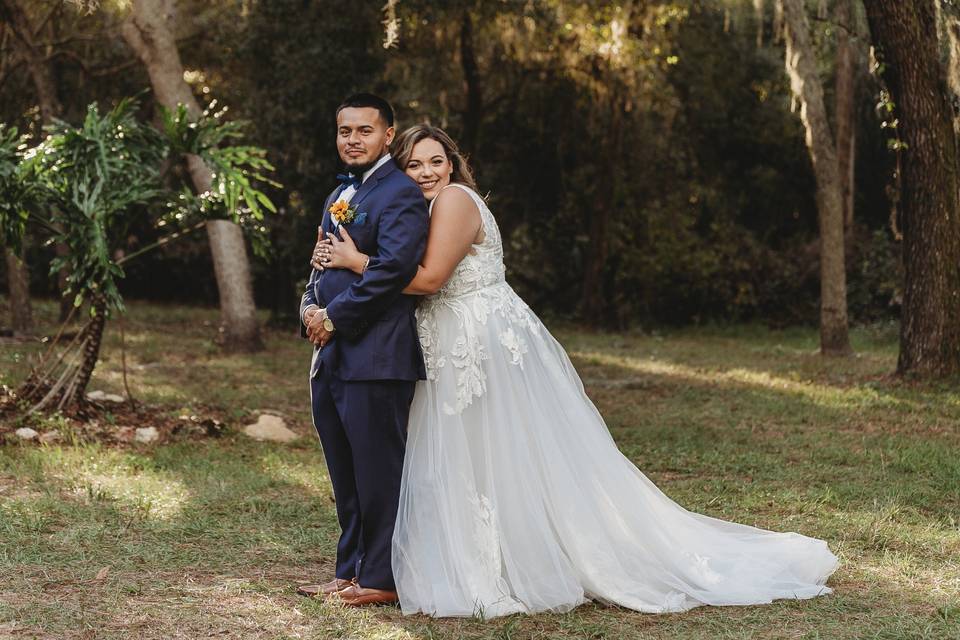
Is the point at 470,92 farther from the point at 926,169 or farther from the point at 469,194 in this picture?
the point at 469,194

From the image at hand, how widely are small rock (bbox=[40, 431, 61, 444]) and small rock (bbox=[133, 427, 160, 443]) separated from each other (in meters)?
0.53

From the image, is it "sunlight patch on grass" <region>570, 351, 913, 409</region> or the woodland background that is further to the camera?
the woodland background

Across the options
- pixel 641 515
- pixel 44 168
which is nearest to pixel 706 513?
pixel 641 515

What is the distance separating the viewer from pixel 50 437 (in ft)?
25.3

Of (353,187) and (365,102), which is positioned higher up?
(365,102)

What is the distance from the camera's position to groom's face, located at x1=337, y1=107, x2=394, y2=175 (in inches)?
170

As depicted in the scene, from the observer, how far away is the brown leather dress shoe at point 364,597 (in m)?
4.39

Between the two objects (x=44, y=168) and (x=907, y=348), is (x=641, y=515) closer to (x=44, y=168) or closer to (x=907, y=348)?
(x=44, y=168)

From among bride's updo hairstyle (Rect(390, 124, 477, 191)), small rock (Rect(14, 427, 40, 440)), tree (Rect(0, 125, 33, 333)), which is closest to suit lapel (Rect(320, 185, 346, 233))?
bride's updo hairstyle (Rect(390, 124, 477, 191))

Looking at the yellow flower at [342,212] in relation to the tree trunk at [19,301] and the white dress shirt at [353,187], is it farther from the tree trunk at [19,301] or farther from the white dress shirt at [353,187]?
the tree trunk at [19,301]

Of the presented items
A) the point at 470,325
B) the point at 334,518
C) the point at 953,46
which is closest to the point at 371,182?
the point at 470,325

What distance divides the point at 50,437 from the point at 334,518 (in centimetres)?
281

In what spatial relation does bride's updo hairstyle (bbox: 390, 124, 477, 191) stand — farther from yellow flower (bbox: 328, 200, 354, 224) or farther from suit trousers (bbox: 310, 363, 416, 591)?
suit trousers (bbox: 310, 363, 416, 591)

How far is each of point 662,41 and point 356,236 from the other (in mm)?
13577
